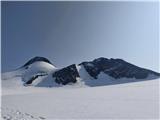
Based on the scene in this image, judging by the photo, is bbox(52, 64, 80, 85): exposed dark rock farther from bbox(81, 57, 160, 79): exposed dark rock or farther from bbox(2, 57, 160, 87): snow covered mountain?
bbox(81, 57, 160, 79): exposed dark rock

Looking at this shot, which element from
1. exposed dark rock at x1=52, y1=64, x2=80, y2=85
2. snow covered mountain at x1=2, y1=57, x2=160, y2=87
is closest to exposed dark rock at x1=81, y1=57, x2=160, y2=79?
snow covered mountain at x1=2, y1=57, x2=160, y2=87

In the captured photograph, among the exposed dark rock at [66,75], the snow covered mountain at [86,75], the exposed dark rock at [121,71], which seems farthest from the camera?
the exposed dark rock at [121,71]

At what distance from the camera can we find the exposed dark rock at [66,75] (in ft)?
487

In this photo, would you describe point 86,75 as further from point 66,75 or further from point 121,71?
point 121,71

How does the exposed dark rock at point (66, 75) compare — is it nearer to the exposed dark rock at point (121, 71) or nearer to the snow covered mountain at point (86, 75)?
the snow covered mountain at point (86, 75)

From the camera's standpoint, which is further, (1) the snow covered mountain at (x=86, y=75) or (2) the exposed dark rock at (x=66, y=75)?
(1) the snow covered mountain at (x=86, y=75)

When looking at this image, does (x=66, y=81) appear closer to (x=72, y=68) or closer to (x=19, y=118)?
(x=72, y=68)

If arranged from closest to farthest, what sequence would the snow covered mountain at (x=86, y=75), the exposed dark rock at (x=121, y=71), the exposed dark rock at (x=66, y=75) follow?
the exposed dark rock at (x=66, y=75) → the snow covered mountain at (x=86, y=75) → the exposed dark rock at (x=121, y=71)

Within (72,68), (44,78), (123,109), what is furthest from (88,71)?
(123,109)

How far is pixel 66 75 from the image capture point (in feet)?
529

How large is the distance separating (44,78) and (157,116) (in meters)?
148

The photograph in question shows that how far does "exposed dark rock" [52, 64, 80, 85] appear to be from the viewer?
148337 mm

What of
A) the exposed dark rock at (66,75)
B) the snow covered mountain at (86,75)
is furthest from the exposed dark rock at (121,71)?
the exposed dark rock at (66,75)

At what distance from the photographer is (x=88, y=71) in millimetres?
187750
